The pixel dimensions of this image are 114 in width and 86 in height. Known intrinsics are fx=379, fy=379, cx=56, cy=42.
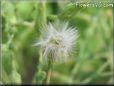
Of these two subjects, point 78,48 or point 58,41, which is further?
point 78,48

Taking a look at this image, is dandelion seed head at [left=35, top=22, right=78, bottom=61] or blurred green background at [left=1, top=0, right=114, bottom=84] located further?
blurred green background at [left=1, top=0, right=114, bottom=84]

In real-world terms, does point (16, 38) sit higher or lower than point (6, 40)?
lower

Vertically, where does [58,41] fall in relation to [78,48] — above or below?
above

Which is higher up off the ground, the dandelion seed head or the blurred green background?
the dandelion seed head

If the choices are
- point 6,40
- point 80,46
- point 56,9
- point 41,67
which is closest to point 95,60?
point 80,46

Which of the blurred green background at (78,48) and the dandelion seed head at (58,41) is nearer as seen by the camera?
the dandelion seed head at (58,41)

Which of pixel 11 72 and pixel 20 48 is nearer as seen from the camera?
pixel 11 72

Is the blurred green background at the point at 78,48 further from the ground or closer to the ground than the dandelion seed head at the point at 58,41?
closer to the ground

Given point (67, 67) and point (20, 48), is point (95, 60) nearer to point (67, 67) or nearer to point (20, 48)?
point (67, 67)
